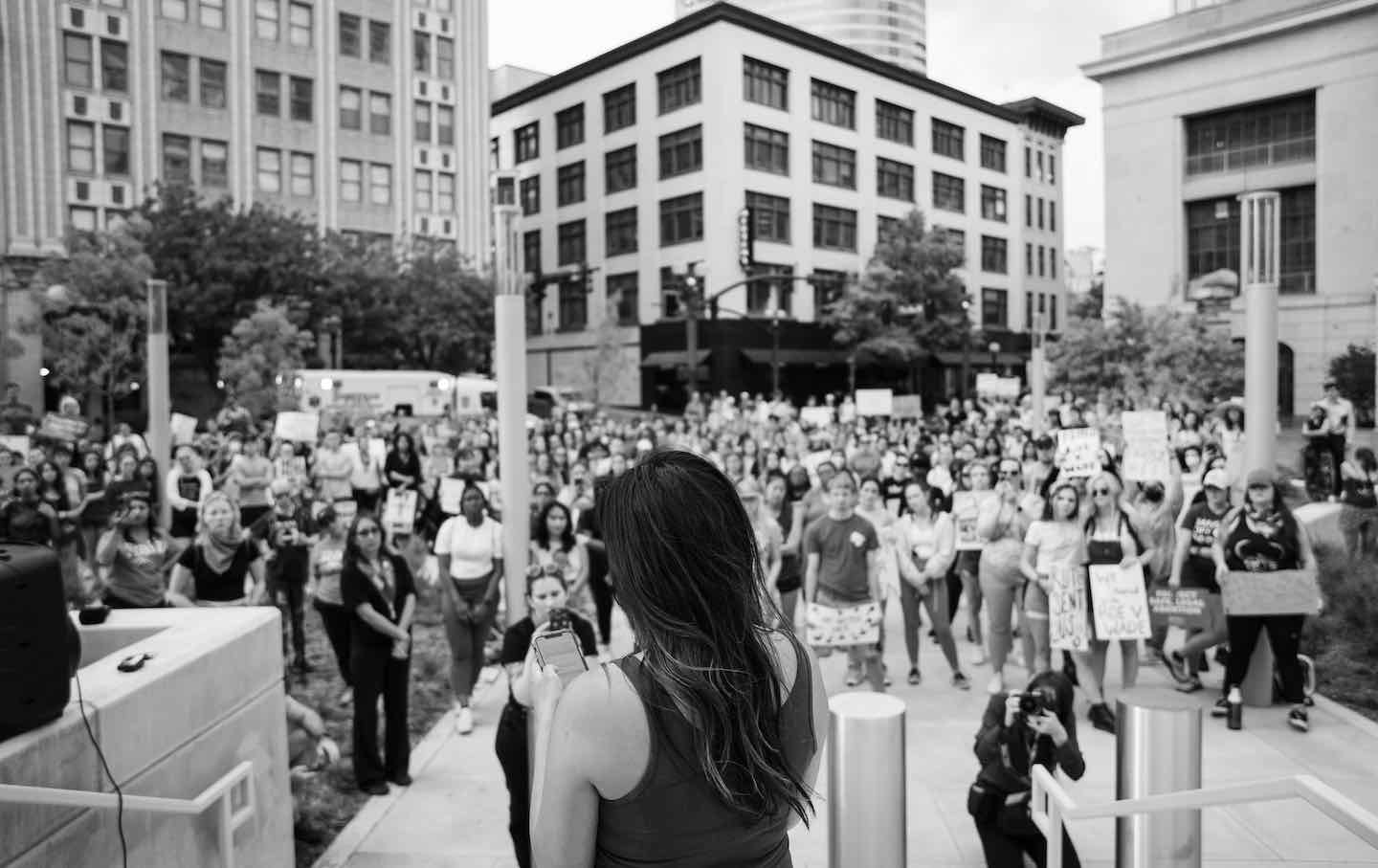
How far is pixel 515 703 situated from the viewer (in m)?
4.51

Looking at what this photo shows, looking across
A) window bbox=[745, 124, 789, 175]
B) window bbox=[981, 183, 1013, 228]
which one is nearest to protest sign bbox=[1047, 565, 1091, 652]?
window bbox=[745, 124, 789, 175]

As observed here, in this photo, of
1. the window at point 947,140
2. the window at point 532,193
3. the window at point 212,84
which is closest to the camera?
the window at point 212,84

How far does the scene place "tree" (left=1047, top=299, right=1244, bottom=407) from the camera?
30594mm

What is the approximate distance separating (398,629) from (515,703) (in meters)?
1.84

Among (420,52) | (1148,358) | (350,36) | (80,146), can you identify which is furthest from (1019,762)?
(420,52)

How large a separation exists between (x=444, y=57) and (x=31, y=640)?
54.9m

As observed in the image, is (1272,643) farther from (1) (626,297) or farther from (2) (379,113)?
(2) (379,113)

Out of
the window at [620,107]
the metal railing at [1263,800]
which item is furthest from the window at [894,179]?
the metal railing at [1263,800]

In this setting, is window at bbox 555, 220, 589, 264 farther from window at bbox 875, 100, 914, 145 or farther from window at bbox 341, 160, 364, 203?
window at bbox 875, 100, 914, 145

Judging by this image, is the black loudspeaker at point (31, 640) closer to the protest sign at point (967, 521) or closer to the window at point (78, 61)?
the protest sign at point (967, 521)

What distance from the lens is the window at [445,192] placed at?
52.4 m

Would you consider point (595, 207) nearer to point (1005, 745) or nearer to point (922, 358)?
point (922, 358)

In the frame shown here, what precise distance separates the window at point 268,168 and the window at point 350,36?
6289mm

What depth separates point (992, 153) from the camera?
64.6 m
